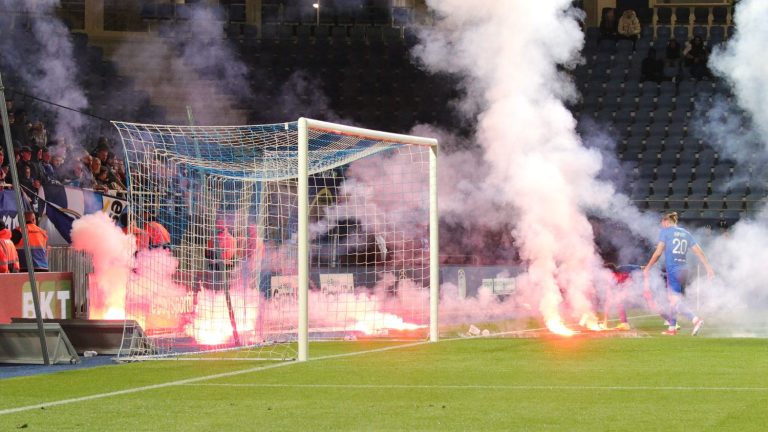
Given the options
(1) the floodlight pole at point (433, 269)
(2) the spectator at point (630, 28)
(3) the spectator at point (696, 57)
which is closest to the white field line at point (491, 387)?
(1) the floodlight pole at point (433, 269)

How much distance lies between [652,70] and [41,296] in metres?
20.7

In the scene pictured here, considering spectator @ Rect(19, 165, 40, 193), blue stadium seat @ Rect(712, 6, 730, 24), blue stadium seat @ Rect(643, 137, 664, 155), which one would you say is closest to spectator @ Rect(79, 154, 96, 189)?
spectator @ Rect(19, 165, 40, 193)

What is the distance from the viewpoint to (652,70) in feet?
103

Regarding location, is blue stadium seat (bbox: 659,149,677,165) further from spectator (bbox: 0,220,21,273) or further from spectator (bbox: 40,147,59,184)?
spectator (bbox: 0,220,21,273)

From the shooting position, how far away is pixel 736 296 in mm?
21656

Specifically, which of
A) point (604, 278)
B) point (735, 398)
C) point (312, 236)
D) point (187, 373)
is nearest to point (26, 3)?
point (312, 236)

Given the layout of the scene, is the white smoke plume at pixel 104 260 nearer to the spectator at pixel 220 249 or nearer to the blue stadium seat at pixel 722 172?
the spectator at pixel 220 249

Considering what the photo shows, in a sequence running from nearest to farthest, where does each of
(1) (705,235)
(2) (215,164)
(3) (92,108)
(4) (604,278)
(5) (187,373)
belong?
1. (5) (187,373)
2. (2) (215,164)
3. (4) (604,278)
4. (1) (705,235)
5. (3) (92,108)

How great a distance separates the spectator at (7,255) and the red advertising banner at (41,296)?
87 centimetres

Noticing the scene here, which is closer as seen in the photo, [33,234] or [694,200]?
[33,234]

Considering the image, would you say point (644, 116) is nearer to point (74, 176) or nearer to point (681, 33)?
point (681, 33)

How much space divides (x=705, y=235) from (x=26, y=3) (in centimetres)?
1611

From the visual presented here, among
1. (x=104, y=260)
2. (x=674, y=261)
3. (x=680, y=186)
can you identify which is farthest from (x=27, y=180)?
(x=680, y=186)

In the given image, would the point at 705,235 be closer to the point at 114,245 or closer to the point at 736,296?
the point at 736,296
